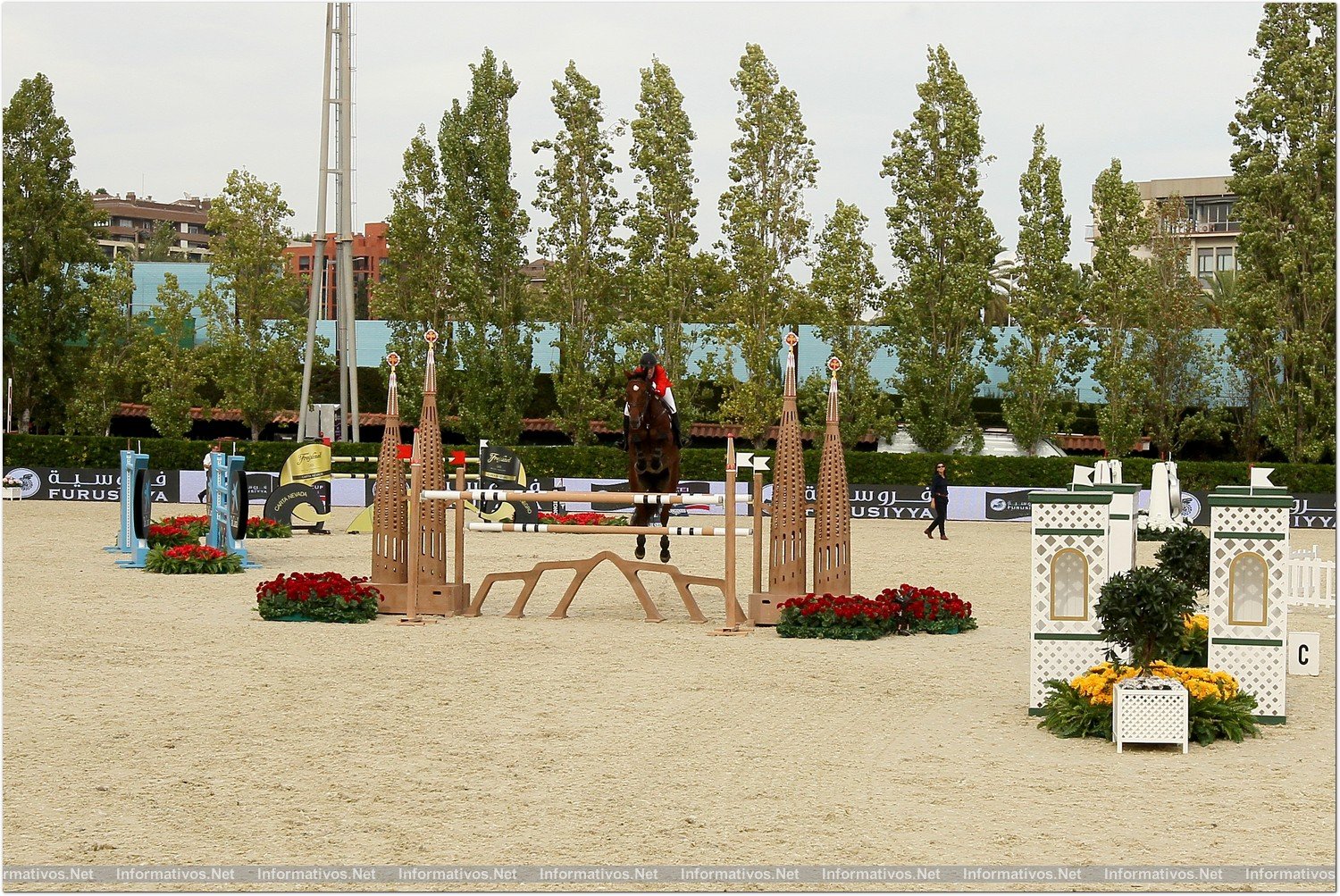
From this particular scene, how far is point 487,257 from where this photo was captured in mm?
44656

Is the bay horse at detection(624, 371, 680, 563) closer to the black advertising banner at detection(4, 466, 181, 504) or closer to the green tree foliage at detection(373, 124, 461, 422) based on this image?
the black advertising banner at detection(4, 466, 181, 504)

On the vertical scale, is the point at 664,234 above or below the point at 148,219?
below

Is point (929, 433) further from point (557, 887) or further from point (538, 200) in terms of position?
point (557, 887)

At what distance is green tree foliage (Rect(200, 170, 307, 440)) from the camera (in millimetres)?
46156

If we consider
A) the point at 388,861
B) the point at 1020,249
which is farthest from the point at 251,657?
the point at 1020,249

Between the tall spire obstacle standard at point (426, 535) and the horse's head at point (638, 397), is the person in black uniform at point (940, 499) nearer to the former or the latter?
the horse's head at point (638, 397)

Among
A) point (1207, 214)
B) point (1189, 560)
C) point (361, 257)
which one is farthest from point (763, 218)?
point (361, 257)

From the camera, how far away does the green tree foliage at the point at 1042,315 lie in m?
41.3

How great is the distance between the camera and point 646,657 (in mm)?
13227

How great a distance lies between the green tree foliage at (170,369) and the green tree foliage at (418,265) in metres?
6.59

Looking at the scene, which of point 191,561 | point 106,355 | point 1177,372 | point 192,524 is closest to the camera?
point 191,561

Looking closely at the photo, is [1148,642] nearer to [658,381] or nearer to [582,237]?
[658,381]

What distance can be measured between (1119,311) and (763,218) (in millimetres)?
11344

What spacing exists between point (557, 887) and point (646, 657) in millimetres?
6951
